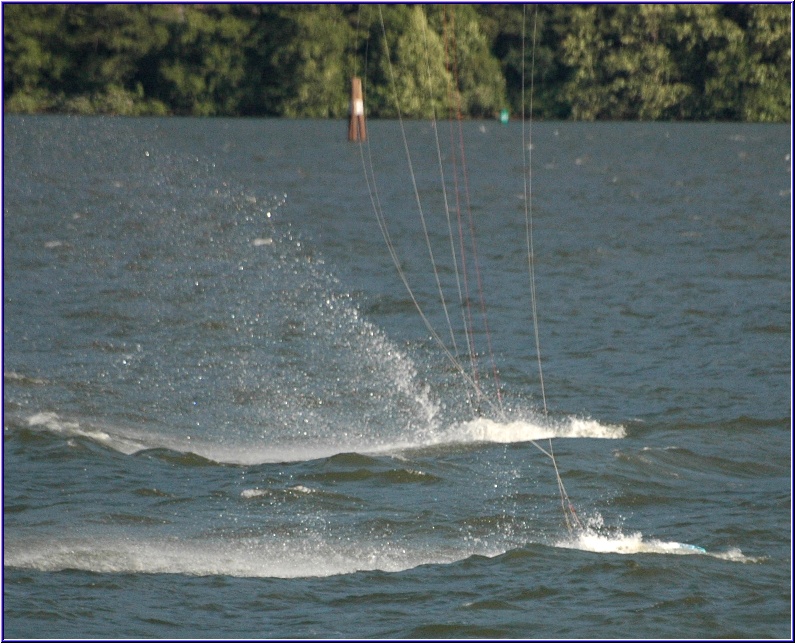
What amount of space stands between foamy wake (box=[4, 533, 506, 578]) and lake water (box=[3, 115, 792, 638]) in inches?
1.1

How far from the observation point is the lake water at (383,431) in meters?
8.71

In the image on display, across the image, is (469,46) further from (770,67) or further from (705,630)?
(705,630)

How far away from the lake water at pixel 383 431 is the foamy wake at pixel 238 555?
0.10ft

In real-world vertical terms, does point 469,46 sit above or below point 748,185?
above

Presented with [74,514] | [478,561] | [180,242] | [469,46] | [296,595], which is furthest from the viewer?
[469,46]

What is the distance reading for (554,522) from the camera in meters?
10.3

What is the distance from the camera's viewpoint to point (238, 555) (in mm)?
9398

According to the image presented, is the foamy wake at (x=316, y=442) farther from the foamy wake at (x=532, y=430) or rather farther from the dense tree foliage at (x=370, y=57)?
the dense tree foliage at (x=370, y=57)

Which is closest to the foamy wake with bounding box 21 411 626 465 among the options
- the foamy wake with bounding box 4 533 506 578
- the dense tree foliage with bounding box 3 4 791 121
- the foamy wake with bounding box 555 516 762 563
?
the foamy wake with bounding box 4 533 506 578

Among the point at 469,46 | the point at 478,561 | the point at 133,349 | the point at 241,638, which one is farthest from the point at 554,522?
the point at 469,46

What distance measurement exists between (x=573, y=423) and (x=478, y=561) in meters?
4.44

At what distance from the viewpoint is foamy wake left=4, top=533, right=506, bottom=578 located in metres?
9.07

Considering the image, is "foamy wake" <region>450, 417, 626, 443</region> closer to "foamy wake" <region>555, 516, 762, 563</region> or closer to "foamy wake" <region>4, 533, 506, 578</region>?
"foamy wake" <region>555, 516, 762, 563</region>

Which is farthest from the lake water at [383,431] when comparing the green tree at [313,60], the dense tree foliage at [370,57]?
the green tree at [313,60]
